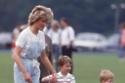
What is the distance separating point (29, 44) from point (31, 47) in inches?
2.3

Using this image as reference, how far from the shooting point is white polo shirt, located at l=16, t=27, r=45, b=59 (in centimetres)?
1159

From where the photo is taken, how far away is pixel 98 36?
62.2m

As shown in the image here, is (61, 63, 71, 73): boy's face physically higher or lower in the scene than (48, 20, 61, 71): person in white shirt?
lower

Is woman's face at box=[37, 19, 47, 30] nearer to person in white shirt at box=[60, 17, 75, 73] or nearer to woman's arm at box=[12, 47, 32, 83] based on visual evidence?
woman's arm at box=[12, 47, 32, 83]

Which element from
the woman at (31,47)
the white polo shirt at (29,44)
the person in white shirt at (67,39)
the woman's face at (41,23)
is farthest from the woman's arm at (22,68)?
the person in white shirt at (67,39)

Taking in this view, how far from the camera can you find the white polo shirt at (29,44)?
11.6 meters

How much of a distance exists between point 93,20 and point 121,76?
3825 cm

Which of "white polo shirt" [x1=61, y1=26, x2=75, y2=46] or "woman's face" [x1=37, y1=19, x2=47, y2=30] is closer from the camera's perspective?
"woman's face" [x1=37, y1=19, x2=47, y2=30]

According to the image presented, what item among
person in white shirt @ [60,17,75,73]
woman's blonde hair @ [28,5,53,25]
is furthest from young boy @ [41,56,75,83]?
person in white shirt @ [60,17,75,73]

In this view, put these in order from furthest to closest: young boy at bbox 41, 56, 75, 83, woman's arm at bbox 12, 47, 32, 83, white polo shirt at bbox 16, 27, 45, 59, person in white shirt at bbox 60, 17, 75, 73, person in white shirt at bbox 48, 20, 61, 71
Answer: person in white shirt at bbox 48, 20, 61, 71 < person in white shirt at bbox 60, 17, 75, 73 < young boy at bbox 41, 56, 75, 83 < white polo shirt at bbox 16, 27, 45, 59 < woman's arm at bbox 12, 47, 32, 83

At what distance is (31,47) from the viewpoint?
38.1 feet

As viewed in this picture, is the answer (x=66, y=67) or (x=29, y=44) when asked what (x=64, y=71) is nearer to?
(x=66, y=67)

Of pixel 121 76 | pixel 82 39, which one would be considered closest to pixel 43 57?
pixel 121 76

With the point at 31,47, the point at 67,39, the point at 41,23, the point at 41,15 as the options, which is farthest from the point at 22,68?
the point at 67,39
